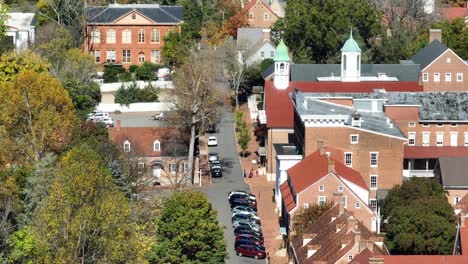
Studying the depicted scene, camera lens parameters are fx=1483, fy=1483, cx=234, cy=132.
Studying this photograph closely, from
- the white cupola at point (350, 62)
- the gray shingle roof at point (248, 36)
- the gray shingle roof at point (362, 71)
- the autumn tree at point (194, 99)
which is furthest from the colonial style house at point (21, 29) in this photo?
the white cupola at point (350, 62)

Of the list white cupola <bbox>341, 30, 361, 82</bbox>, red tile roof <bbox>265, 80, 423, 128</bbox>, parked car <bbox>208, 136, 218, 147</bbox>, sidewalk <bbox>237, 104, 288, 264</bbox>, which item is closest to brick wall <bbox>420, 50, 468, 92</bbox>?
red tile roof <bbox>265, 80, 423, 128</bbox>

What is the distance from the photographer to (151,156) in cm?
10375

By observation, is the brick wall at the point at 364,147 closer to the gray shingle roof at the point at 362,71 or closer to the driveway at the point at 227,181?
the driveway at the point at 227,181

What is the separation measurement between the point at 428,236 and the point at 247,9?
72422mm

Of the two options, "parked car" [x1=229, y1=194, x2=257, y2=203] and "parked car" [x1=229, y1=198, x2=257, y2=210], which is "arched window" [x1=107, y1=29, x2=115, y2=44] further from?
"parked car" [x1=229, y1=198, x2=257, y2=210]

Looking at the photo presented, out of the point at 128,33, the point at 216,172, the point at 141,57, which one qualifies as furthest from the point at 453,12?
the point at 216,172

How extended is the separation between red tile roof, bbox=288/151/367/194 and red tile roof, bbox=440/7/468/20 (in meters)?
60.4

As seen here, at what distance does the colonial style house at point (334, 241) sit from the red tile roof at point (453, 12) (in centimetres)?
7071

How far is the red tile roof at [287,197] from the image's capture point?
88.2m

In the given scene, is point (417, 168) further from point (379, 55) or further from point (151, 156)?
point (379, 55)

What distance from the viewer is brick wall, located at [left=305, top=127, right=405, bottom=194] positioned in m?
94.6

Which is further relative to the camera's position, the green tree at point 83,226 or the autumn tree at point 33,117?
the autumn tree at point 33,117

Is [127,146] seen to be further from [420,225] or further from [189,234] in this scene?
[420,225]

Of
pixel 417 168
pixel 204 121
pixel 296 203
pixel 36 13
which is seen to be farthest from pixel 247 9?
pixel 296 203
